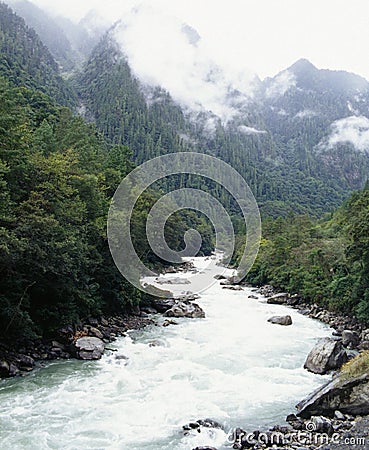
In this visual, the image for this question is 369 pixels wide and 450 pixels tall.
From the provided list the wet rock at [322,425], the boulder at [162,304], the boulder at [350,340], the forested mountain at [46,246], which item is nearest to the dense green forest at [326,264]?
the boulder at [350,340]

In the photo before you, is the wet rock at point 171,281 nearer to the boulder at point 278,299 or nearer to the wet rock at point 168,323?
the boulder at point 278,299

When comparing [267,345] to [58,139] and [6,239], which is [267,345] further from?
[58,139]

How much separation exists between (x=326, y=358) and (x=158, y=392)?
680cm

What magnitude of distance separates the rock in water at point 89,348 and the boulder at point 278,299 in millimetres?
18468

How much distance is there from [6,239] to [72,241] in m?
2.95

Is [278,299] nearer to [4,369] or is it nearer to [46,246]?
A: [46,246]

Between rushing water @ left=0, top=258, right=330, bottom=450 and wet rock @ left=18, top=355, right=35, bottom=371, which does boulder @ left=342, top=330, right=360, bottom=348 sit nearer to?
rushing water @ left=0, top=258, right=330, bottom=450

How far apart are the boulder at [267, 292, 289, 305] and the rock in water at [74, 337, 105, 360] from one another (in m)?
18.5

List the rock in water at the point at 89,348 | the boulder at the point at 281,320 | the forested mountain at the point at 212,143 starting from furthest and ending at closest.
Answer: the forested mountain at the point at 212,143 → the boulder at the point at 281,320 → the rock in water at the point at 89,348

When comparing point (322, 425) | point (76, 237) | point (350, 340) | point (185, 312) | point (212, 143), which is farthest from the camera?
point (212, 143)

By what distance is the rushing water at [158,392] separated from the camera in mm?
10438

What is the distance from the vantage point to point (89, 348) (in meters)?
16.8

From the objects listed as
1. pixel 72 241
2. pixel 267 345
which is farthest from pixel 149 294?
pixel 72 241

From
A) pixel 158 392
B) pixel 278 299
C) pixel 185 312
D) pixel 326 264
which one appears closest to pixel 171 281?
pixel 278 299
